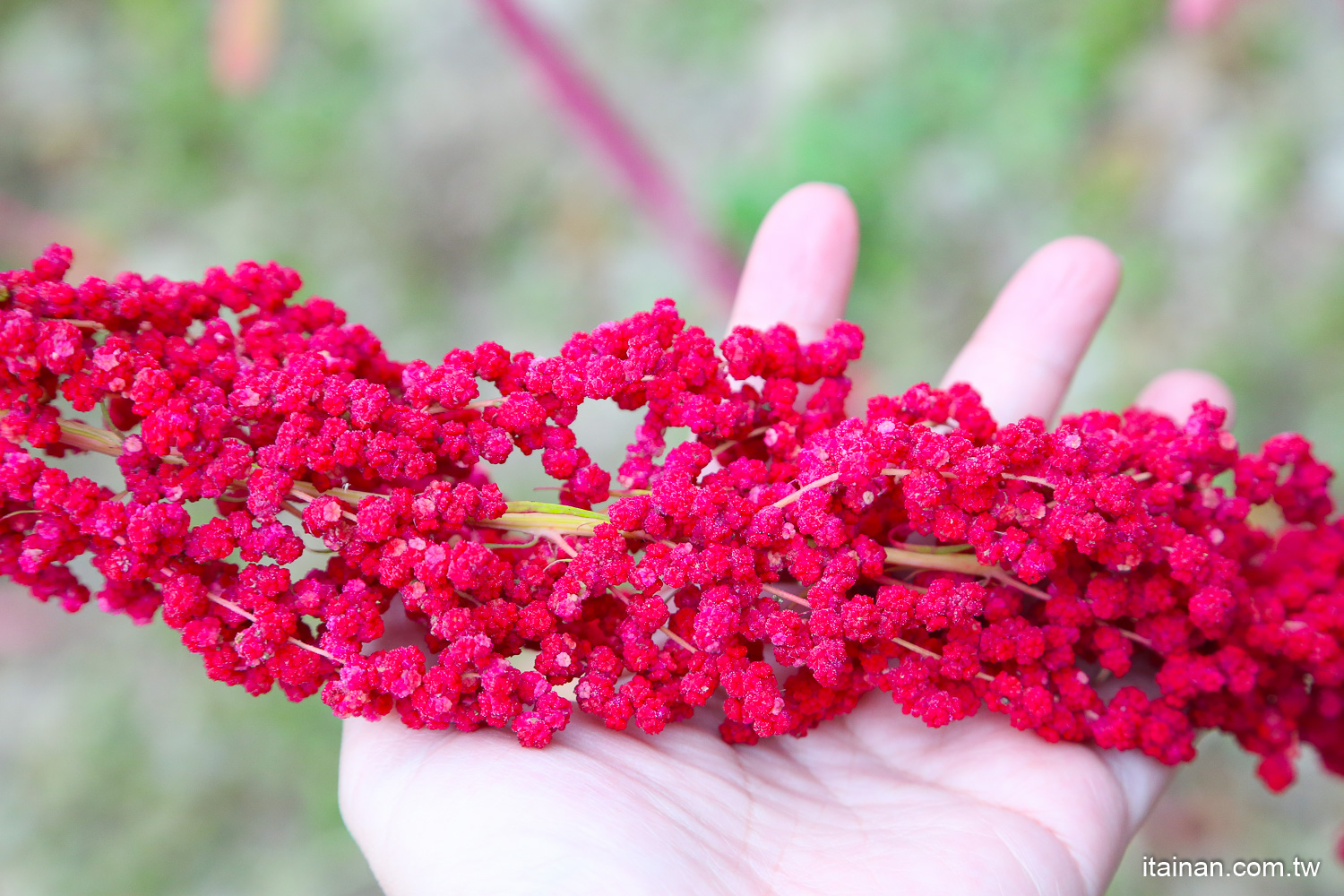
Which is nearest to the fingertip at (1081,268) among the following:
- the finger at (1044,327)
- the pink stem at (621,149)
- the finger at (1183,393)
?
the finger at (1044,327)

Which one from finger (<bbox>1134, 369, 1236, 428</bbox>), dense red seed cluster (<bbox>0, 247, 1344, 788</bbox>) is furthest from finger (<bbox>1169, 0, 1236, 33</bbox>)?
dense red seed cluster (<bbox>0, 247, 1344, 788</bbox>)

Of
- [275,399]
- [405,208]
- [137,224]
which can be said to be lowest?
[275,399]

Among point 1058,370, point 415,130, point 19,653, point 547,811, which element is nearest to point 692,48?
point 415,130

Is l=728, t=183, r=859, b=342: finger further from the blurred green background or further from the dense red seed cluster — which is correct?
the blurred green background

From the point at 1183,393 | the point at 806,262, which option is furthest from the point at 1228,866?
the point at 806,262

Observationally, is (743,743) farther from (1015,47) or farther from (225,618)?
(1015,47)

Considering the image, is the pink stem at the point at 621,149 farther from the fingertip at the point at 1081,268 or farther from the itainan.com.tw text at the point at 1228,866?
the itainan.com.tw text at the point at 1228,866
